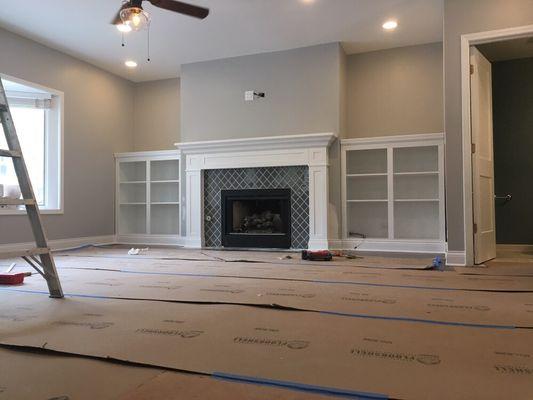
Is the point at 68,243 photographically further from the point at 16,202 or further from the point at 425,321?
the point at 425,321

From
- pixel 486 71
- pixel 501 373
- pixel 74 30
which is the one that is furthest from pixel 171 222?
Answer: pixel 501 373

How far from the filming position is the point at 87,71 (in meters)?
6.27

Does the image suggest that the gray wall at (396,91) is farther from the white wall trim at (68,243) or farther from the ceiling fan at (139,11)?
the white wall trim at (68,243)

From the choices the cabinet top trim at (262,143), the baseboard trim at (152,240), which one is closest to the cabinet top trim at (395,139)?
the cabinet top trim at (262,143)

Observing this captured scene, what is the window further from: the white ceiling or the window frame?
the white ceiling

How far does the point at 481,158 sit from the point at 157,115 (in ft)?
16.4

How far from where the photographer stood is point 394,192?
221 inches

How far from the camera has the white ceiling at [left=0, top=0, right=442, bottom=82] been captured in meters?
4.58

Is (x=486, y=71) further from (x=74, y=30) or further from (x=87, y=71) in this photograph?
(x=87, y=71)

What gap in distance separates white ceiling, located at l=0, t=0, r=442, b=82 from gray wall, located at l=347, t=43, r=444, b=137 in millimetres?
197

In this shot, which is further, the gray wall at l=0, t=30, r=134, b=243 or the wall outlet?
the wall outlet

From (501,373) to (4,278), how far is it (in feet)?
10.4

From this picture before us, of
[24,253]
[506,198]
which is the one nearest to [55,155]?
[24,253]

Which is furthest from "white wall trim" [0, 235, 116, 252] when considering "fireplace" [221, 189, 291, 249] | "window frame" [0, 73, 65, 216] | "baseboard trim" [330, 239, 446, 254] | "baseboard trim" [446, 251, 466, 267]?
"baseboard trim" [446, 251, 466, 267]
